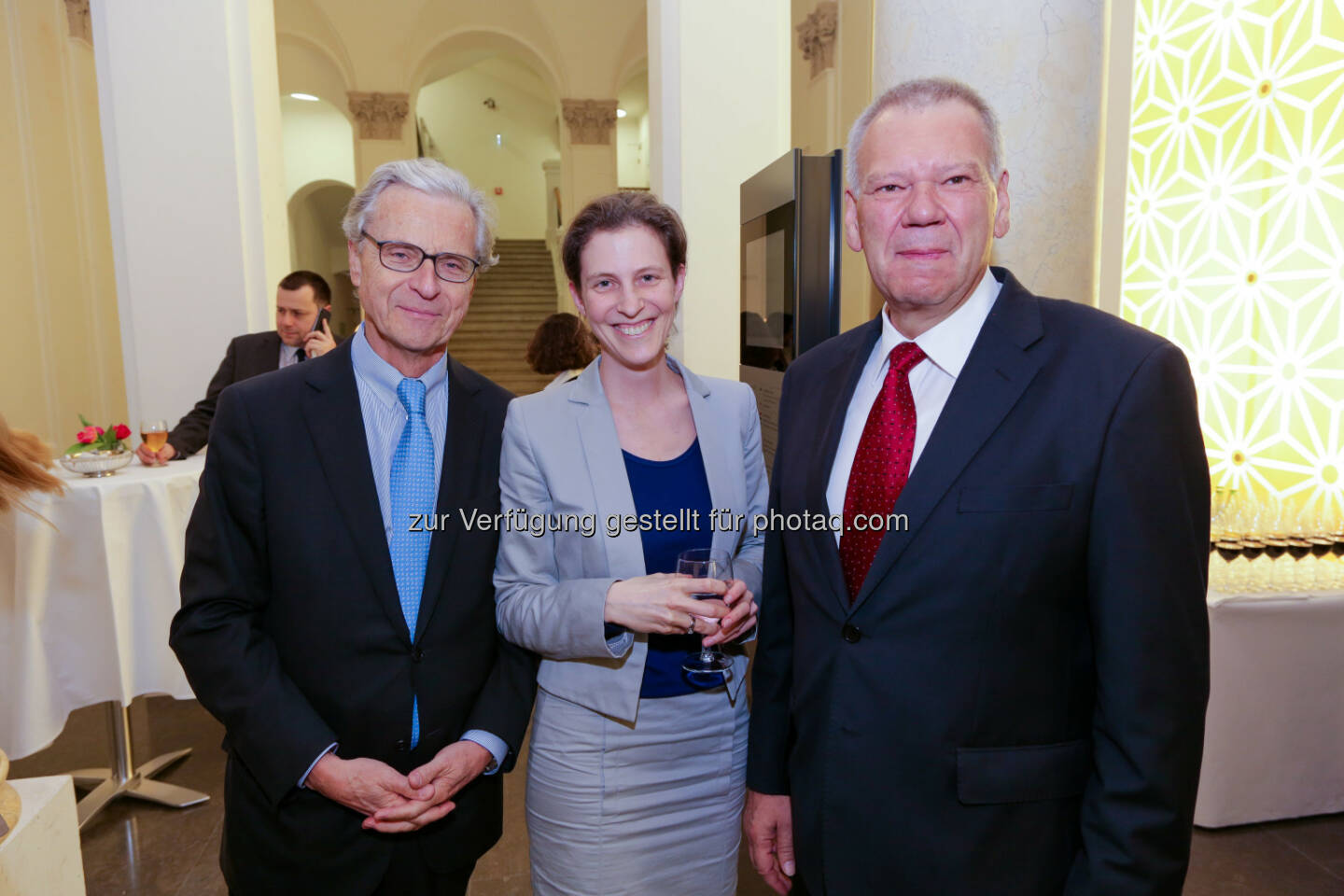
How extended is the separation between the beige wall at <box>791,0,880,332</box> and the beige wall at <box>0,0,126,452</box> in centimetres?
793

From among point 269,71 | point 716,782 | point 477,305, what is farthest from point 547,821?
point 477,305

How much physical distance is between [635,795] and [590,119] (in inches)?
558

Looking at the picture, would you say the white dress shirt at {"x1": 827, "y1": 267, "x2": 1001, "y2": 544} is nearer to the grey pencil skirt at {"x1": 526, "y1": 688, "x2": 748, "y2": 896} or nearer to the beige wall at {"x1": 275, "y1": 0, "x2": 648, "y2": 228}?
the grey pencil skirt at {"x1": 526, "y1": 688, "x2": 748, "y2": 896}

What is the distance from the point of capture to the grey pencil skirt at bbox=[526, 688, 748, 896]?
1.68m

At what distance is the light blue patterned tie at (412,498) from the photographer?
1672mm

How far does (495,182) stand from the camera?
23359 millimetres

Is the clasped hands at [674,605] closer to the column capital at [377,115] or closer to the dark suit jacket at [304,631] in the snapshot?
the dark suit jacket at [304,631]

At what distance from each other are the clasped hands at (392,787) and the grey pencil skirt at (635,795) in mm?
186

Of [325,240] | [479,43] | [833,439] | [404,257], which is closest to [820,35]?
[479,43]

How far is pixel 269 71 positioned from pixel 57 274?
211 inches

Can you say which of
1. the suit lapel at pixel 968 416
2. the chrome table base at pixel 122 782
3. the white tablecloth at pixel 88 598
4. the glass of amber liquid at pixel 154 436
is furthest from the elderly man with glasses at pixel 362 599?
the glass of amber liquid at pixel 154 436

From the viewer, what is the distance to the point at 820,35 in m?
9.77

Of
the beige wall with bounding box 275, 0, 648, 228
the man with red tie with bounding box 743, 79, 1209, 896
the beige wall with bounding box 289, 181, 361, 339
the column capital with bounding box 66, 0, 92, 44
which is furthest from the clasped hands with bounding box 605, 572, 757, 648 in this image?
the beige wall with bounding box 289, 181, 361, 339

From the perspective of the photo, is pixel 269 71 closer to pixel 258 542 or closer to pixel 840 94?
pixel 258 542
